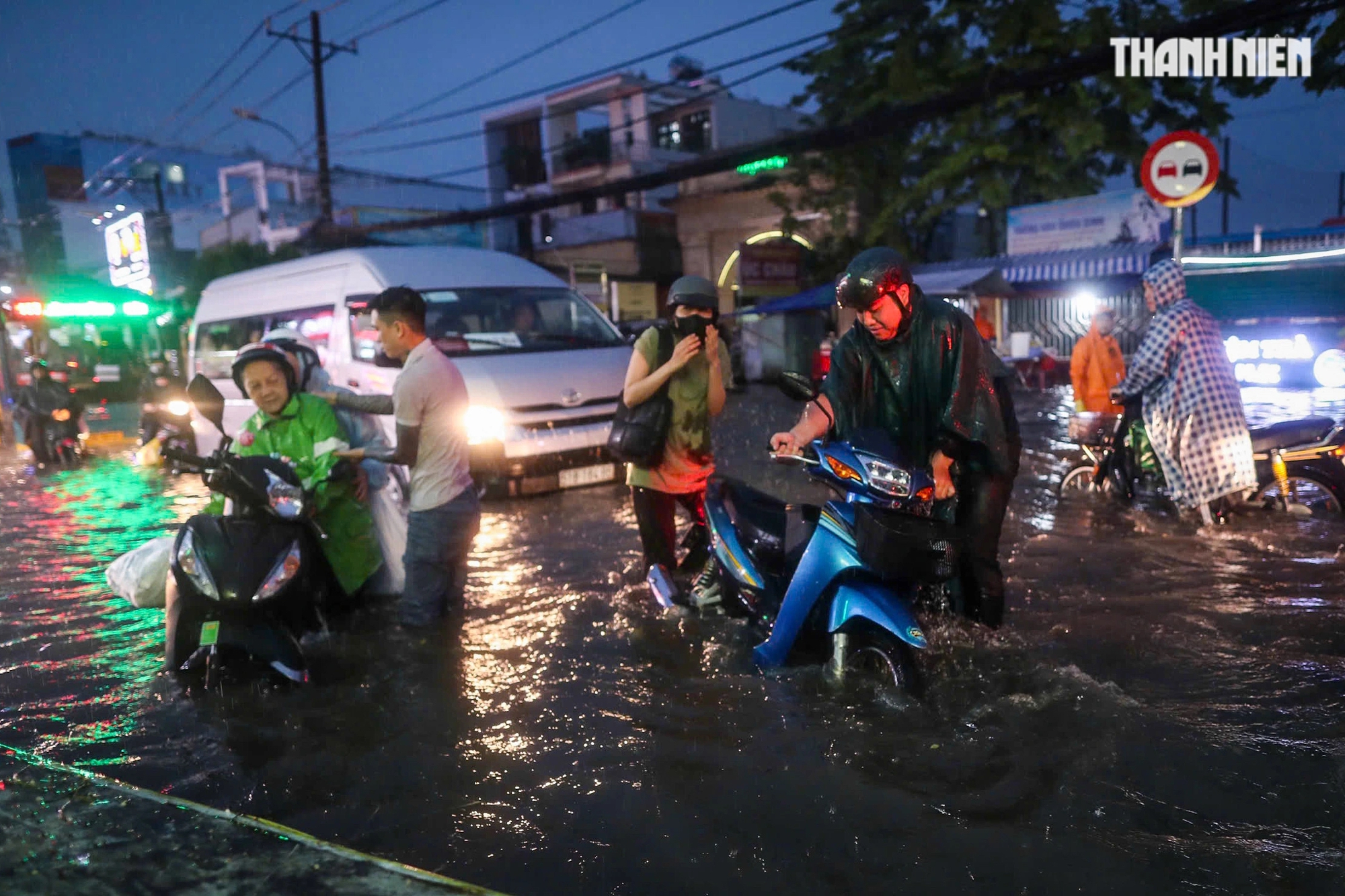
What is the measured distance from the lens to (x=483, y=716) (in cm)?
371

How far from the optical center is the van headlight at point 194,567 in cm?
370

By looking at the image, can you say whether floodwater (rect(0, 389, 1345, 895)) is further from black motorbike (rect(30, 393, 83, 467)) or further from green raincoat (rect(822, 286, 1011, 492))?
black motorbike (rect(30, 393, 83, 467))

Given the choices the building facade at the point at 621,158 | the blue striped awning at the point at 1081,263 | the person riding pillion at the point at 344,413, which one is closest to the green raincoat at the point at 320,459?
the person riding pillion at the point at 344,413

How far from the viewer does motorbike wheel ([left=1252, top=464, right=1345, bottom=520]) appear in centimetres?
621

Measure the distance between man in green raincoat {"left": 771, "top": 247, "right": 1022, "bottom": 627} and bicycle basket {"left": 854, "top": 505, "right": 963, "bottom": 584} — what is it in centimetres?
21

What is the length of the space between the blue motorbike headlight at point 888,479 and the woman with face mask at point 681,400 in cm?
144

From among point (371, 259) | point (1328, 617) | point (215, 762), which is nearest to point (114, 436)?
point (371, 259)

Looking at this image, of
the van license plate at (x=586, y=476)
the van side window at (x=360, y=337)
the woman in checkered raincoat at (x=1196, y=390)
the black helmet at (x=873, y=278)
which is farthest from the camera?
the van side window at (x=360, y=337)

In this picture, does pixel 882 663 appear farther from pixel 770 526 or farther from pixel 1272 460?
pixel 1272 460

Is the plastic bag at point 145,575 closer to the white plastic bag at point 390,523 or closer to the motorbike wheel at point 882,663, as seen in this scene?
the white plastic bag at point 390,523

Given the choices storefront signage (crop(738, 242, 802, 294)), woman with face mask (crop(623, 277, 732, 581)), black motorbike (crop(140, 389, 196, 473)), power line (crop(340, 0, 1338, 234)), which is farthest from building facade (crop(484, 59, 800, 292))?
woman with face mask (crop(623, 277, 732, 581))

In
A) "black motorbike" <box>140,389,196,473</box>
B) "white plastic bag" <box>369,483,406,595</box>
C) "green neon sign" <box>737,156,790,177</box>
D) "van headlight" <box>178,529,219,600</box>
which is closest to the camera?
"van headlight" <box>178,529,219,600</box>

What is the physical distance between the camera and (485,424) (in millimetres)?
7566

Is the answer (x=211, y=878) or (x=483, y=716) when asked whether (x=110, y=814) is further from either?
(x=483, y=716)
